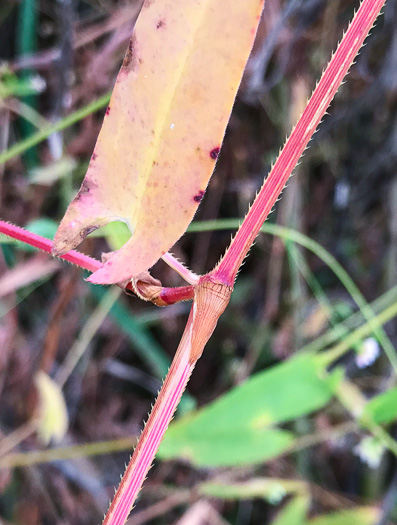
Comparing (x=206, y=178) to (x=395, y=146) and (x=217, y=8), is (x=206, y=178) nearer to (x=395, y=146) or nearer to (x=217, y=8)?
(x=217, y=8)

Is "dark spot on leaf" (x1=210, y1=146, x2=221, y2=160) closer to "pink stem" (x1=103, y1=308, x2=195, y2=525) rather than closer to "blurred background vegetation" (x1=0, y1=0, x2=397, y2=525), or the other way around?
"pink stem" (x1=103, y1=308, x2=195, y2=525)

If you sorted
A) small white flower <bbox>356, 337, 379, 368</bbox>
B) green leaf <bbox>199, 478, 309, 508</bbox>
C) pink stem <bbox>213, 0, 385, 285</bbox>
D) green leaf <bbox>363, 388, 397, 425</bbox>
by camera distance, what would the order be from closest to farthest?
pink stem <bbox>213, 0, 385, 285</bbox> → green leaf <bbox>363, 388, 397, 425</bbox> → small white flower <bbox>356, 337, 379, 368</bbox> → green leaf <bbox>199, 478, 309, 508</bbox>

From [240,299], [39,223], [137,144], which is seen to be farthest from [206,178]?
[240,299]

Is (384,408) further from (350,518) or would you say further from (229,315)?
(229,315)

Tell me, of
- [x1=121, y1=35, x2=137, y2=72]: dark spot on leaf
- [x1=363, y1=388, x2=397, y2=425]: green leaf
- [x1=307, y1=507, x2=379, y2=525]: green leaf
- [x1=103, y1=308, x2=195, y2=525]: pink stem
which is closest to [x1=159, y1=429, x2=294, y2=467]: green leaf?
[x1=363, y1=388, x2=397, y2=425]: green leaf

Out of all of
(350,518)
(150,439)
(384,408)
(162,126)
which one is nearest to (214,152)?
(162,126)

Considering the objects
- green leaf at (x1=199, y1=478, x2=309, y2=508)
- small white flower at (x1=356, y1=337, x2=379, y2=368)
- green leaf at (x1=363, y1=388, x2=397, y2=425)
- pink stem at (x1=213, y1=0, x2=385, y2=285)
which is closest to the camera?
pink stem at (x1=213, y1=0, x2=385, y2=285)
